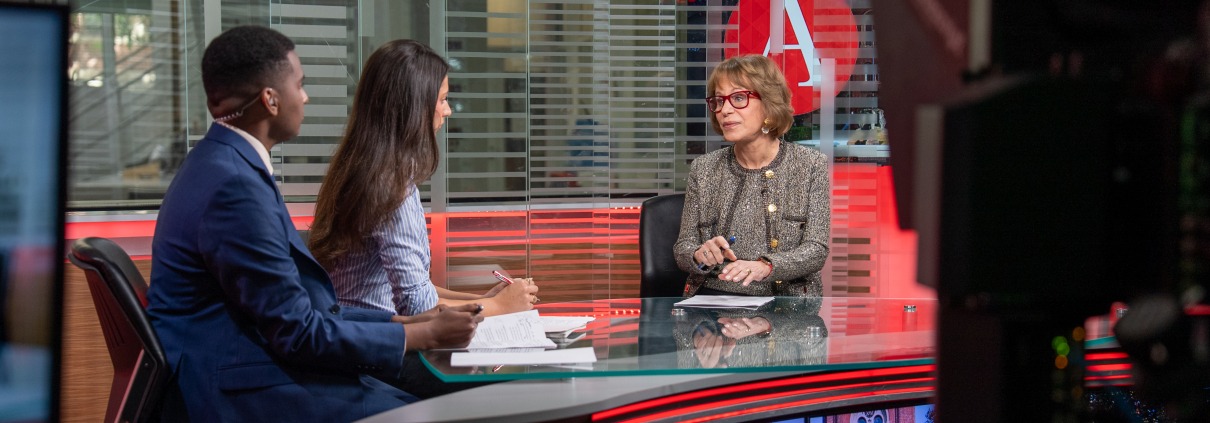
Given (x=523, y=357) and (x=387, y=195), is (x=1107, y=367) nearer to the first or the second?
(x=523, y=357)

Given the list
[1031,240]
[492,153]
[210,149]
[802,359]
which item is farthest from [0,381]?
[492,153]

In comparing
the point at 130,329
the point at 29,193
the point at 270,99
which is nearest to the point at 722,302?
the point at 270,99

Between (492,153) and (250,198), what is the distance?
2.44 meters

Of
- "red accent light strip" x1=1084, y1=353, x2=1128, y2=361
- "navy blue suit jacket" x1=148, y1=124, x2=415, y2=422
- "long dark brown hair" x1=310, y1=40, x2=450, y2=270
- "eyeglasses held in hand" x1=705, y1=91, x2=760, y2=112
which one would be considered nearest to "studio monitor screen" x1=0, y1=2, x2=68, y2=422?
"navy blue suit jacket" x1=148, y1=124, x2=415, y2=422

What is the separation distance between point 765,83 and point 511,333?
4.97 feet

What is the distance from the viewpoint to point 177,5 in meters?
3.84

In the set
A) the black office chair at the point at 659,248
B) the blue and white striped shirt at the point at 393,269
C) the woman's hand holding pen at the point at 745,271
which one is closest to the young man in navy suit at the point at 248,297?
the blue and white striped shirt at the point at 393,269

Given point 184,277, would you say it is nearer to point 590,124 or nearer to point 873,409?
point 873,409

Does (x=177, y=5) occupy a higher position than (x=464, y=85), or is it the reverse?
(x=177, y=5)

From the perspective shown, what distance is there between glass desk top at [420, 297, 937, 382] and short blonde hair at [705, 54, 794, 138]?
0.68m

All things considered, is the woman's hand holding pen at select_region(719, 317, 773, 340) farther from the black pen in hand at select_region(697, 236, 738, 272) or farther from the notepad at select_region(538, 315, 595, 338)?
the black pen in hand at select_region(697, 236, 738, 272)

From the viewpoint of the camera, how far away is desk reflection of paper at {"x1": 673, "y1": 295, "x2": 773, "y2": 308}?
8.37 feet

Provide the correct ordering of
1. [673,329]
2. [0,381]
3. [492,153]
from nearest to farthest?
[0,381]
[673,329]
[492,153]

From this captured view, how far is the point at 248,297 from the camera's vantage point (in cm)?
167
